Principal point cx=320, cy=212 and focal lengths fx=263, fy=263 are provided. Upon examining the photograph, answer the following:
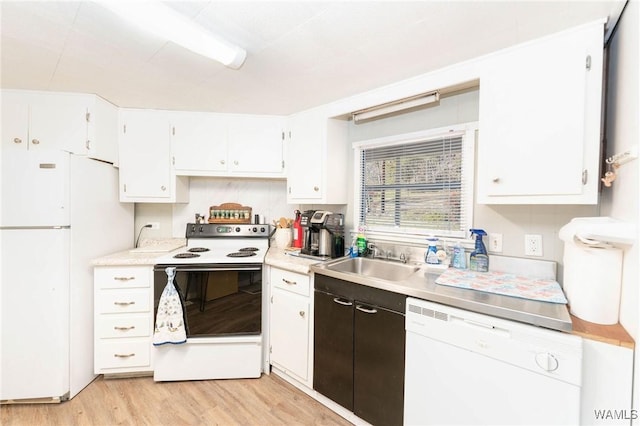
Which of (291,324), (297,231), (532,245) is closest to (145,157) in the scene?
(297,231)

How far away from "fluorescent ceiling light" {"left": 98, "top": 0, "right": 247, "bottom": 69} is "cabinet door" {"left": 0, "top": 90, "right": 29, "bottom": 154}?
1673 mm

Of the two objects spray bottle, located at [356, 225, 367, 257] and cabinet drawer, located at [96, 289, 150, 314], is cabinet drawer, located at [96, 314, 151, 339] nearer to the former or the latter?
cabinet drawer, located at [96, 289, 150, 314]

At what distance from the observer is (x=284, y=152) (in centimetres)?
247

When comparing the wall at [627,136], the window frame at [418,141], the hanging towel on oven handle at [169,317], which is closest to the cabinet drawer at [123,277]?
the hanging towel on oven handle at [169,317]

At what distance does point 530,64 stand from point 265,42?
1.35 meters

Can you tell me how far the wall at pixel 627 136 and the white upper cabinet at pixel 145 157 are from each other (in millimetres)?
2890

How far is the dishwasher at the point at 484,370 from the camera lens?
988mm

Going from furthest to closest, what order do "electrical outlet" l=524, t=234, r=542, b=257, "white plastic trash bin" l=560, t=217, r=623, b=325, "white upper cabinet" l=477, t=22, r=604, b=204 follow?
"electrical outlet" l=524, t=234, r=542, b=257
"white upper cabinet" l=477, t=22, r=604, b=204
"white plastic trash bin" l=560, t=217, r=623, b=325

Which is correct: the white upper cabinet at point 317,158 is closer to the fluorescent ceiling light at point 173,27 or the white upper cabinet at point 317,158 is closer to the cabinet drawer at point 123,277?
the fluorescent ceiling light at point 173,27

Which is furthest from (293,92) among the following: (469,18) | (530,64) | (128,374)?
(128,374)

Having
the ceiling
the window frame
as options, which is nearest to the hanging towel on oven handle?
the ceiling

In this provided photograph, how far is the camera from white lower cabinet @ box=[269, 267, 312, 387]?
1.88m

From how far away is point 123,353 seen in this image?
6.56 feet

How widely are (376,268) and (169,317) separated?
5.20 ft
